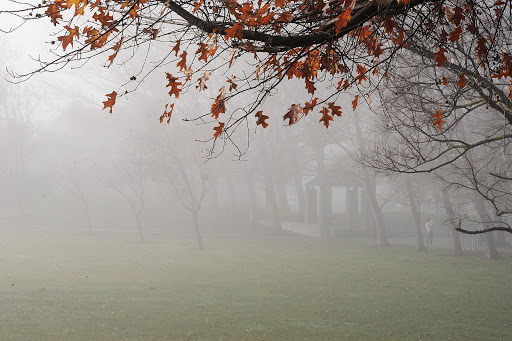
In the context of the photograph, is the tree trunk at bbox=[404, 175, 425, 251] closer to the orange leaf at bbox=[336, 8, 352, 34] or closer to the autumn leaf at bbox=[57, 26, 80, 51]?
the autumn leaf at bbox=[57, 26, 80, 51]

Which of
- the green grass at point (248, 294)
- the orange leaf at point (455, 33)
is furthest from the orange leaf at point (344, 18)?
the green grass at point (248, 294)

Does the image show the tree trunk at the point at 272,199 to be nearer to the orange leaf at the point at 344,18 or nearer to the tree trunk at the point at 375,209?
the tree trunk at the point at 375,209

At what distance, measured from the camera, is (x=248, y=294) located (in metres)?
15.5

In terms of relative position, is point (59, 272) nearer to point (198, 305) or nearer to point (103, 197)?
point (198, 305)

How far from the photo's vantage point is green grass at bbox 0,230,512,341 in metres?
10.6

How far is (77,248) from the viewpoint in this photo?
2702cm

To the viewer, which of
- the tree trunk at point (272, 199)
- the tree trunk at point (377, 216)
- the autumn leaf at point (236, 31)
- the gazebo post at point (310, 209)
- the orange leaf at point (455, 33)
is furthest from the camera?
the gazebo post at point (310, 209)

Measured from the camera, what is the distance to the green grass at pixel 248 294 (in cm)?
1065

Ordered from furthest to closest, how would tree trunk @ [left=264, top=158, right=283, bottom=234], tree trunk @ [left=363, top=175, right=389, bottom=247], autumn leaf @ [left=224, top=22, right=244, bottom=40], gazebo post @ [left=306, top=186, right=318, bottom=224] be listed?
1. gazebo post @ [left=306, top=186, right=318, bottom=224]
2. tree trunk @ [left=264, top=158, right=283, bottom=234]
3. tree trunk @ [left=363, top=175, right=389, bottom=247]
4. autumn leaf @ [left=224, top=22, right=244, bottom=40]

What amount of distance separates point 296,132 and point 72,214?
18.6m

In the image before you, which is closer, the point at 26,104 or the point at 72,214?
the point at 72,214

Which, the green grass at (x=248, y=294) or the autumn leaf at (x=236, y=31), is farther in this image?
the green grass at (x=248, y=294)

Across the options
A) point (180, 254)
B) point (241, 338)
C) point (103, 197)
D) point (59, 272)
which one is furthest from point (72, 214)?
point (241, 338)

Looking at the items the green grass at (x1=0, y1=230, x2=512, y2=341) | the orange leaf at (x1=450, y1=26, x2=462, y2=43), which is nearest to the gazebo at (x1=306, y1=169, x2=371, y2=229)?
the green grass at (x1=0, y1=230, x2=512, y2=341)
